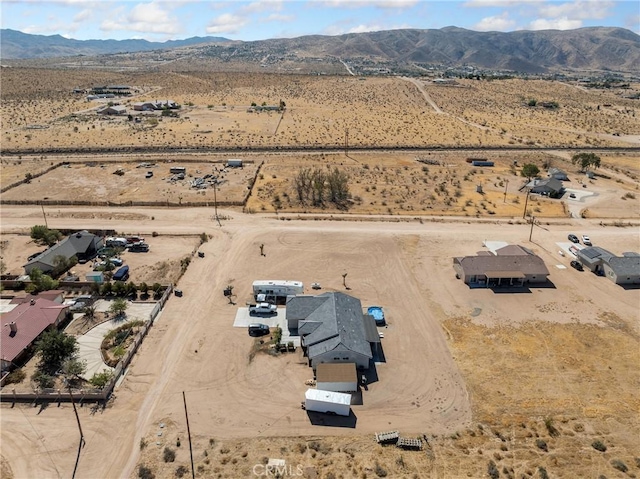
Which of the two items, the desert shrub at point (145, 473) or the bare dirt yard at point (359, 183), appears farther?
the bare dirt yard at point (359, 183)

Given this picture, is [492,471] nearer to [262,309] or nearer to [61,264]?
[262,309]

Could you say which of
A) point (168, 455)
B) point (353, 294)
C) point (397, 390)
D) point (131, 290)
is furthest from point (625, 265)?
point (131, 290)

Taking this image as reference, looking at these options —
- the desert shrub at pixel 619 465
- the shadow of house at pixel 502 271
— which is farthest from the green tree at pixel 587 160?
the desert shrub at pixel 619 465

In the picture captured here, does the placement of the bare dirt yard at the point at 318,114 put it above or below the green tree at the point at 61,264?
above

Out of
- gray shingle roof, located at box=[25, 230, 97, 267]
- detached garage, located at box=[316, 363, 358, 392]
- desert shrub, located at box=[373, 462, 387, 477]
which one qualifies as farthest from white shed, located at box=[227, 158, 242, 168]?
desert shrub, located at box=[373, 462, 387, 477]

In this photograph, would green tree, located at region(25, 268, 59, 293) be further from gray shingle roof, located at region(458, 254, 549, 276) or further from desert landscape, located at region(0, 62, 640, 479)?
gray shingle roof, located at region(458, 254, 549, 276)

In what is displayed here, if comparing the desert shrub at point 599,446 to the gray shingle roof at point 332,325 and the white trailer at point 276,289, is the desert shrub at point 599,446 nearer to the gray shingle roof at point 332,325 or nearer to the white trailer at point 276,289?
→ the gray shingle roof at point 332,325
